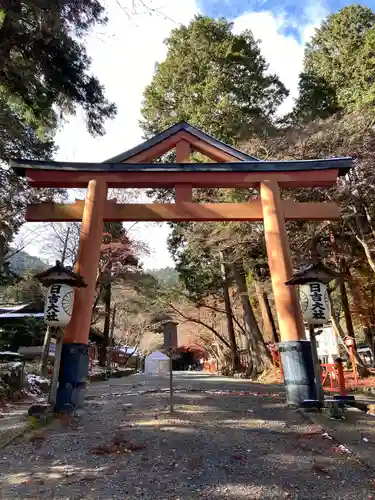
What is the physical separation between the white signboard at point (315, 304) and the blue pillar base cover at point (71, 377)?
3958mm

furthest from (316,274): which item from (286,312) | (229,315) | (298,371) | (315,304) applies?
(229,315)

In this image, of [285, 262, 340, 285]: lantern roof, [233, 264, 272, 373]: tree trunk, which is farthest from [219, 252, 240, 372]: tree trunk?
[285, 262, 340, 285]: lantern roof

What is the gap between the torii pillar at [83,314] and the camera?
21.1 ft

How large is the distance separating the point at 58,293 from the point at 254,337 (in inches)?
462

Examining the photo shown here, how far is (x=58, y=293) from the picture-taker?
635cm

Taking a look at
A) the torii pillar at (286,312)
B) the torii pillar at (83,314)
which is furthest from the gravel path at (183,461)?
the torii pillar at (286,312)

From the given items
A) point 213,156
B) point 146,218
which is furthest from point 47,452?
point 213,156

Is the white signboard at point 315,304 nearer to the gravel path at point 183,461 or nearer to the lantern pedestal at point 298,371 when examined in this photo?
the lantern pedestal at point 298,371

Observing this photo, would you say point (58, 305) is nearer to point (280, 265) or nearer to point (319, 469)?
point (280, 265)

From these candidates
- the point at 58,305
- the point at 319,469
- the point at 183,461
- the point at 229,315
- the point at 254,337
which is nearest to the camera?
the point at 319,469

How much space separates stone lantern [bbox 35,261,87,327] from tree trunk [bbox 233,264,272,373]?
11049mm

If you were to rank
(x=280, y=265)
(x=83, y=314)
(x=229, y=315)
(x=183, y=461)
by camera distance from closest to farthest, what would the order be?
(x=183, y=461)
(x=83, y=314)
(x=280, y=265)
(x=229, y=315)

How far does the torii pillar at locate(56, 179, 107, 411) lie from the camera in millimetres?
6418

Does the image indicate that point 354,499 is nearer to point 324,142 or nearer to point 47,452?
point 47,452
